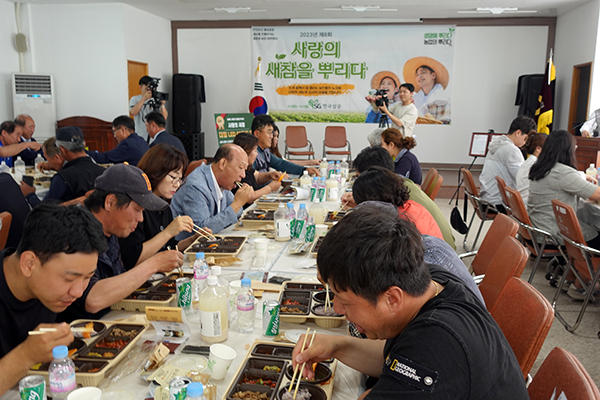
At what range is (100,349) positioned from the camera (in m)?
1.49

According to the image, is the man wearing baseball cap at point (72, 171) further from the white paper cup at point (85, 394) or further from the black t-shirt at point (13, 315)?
the white paper cup at point (85, 394)

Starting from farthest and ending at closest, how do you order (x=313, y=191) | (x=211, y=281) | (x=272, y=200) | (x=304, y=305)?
(x=313, y=191) → (x=272, y=200) → (x=304, y=305) → (x=211, y=281)

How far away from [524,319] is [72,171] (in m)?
3.56

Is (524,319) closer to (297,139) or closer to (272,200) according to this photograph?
(272,200)

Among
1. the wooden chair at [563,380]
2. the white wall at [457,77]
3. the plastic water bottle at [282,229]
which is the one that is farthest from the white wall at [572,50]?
the wooden chair at [563,380]

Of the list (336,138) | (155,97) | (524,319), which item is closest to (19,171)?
(155,97)

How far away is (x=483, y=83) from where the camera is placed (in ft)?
30.5

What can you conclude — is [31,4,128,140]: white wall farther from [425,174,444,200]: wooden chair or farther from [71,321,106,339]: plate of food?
[71,321,106,339]: plate of food

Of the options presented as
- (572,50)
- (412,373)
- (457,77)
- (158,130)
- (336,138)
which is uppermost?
(572,50)

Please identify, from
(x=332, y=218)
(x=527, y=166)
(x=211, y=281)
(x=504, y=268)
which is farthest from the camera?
(x=527, y=166)

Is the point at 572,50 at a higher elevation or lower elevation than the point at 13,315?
higher

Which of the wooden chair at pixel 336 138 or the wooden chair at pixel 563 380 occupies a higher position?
the wooden chair at pixel 336 138

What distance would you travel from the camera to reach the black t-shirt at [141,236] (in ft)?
7.60

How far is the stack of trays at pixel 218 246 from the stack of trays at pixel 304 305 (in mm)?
564
